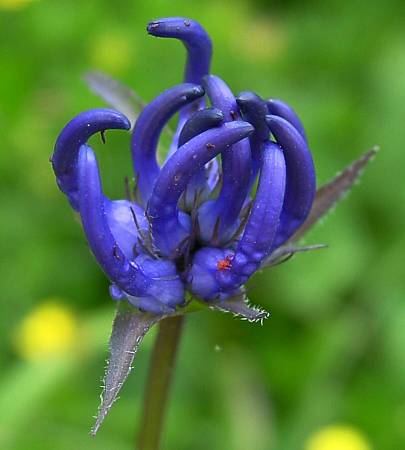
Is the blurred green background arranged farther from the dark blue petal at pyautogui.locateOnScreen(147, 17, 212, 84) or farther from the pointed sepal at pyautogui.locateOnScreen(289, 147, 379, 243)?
the dark blue petal at pyautogui.locateOnScreen(147, 17, 212, 84)

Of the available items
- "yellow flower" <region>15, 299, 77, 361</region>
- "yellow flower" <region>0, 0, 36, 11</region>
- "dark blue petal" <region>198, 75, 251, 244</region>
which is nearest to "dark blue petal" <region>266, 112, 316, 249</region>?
"dark blue petal" <region>198, 75, 251, 244</region>

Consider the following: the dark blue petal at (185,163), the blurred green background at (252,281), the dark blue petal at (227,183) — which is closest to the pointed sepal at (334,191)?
the dark blue petal at (227,183)

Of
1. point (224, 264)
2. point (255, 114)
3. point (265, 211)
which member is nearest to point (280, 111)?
point (255, 114)

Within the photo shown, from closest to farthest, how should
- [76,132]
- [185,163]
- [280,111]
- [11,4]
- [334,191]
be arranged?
1. [185,163]
2. [76,132]
3. [280,111]
4. [334,191]
5. [11,4]

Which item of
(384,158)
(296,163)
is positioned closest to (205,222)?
(296,163)

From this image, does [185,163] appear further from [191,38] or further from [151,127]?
[191,38]

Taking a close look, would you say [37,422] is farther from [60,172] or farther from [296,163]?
[296,163]

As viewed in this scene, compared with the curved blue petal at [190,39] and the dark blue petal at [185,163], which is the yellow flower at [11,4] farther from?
the dark blue petal at [185,163]
